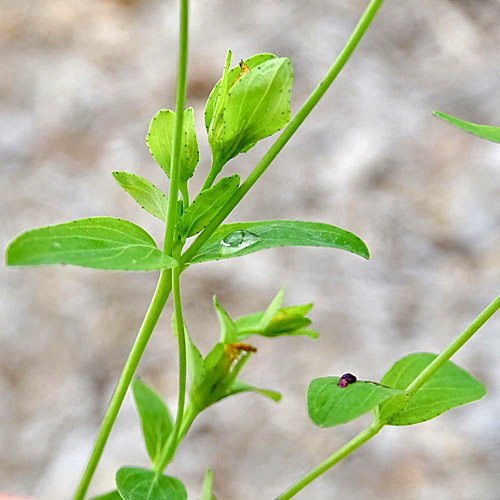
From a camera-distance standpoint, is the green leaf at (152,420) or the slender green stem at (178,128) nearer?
the slender green stem at (178,128)

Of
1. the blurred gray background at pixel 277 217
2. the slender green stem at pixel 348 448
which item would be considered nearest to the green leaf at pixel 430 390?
the slender green stem at pixel 348 448

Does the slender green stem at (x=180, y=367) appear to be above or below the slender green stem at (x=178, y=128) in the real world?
below

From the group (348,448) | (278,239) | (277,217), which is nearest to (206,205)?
(278,239)

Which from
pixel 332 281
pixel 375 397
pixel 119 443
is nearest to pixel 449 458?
pixel 332 281

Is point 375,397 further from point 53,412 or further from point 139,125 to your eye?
point 139,125

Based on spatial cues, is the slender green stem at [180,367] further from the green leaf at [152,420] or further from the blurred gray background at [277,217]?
the blurred gray background at [277,217]

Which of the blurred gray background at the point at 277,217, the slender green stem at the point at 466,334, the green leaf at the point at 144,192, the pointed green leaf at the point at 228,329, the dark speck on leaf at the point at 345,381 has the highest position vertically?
the blurred gray background at the point at 277,217
